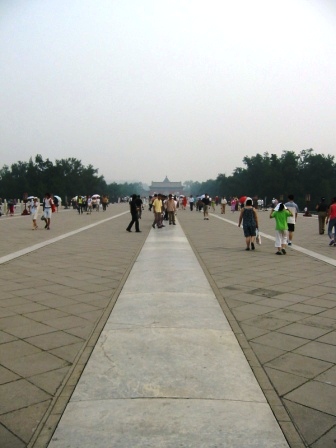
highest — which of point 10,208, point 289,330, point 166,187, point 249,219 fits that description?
point 166,187

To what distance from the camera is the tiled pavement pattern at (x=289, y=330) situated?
2758 millimetres

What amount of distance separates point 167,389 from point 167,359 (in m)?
0.54

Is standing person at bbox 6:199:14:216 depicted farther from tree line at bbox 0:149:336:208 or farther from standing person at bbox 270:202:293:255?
tree line at bbox 0:149:336:208

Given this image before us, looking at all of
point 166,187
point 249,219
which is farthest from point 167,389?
point 166,187

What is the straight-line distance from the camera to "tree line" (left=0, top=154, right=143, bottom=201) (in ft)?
203

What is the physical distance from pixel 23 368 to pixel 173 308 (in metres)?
2.05

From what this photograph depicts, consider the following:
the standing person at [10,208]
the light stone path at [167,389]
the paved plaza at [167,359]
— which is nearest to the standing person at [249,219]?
the paved plaza at [167,359]

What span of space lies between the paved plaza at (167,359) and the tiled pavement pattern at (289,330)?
0.05 ft

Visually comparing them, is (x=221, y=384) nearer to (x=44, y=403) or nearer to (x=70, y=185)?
(x=44, y=403)

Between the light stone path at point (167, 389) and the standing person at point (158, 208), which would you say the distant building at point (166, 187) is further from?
the light stone path at point (167, 389)

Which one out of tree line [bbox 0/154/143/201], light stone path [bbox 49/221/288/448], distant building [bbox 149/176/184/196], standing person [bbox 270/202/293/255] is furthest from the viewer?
distant building [bbox 149/176/184/196]

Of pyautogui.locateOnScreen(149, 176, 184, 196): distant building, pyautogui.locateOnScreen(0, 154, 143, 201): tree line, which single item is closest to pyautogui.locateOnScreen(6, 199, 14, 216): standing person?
pyautogui.locateOnScreen(0, 154, 143, 201): tree line

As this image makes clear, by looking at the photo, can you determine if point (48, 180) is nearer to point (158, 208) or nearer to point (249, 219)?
point (158, 208)

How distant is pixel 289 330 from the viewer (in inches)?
174
